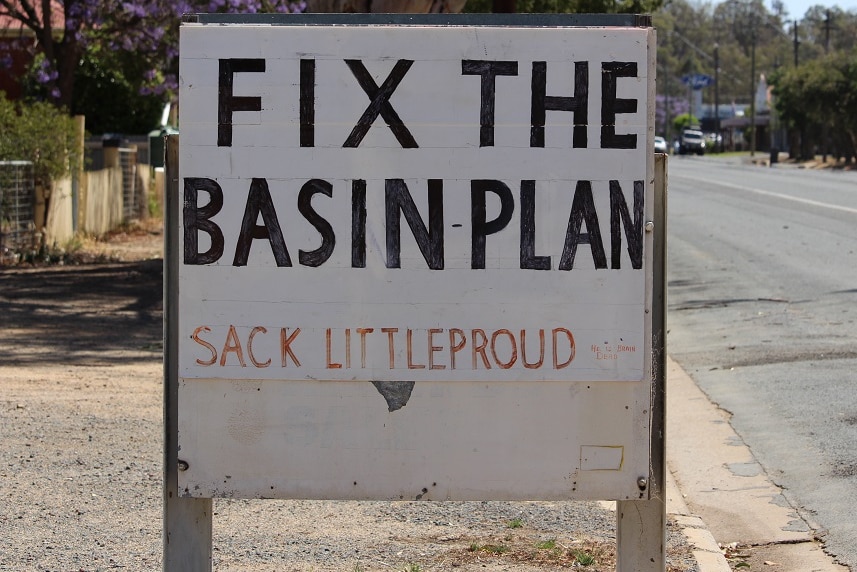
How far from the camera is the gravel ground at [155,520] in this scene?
478cm

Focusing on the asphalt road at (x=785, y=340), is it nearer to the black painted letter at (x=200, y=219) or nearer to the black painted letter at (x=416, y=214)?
the black painted letter at (x=416, y=214)

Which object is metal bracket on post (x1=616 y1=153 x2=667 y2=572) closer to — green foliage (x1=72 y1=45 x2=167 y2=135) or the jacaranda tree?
the jacaranda tree

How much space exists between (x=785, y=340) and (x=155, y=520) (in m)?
6.92

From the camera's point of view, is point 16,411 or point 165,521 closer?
point 165,521

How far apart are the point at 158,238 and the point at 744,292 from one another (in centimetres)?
1368

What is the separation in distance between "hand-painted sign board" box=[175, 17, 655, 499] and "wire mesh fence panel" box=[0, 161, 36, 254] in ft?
49.1

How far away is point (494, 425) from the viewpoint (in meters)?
3.21

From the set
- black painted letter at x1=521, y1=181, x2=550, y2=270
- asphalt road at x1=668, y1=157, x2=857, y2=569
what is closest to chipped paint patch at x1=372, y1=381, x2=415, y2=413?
black painted letter at x1=521, y1=181, x2=550, y2=270

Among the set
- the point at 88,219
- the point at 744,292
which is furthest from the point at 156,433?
the point at 88,219

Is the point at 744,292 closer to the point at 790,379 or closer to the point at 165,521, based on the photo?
the point at 790,379

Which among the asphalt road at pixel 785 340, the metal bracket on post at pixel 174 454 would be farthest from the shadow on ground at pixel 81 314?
the metal bracket on post at pixel 174 454

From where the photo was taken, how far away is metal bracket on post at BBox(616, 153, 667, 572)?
3.24m

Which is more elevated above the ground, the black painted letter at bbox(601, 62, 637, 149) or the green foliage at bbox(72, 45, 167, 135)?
the green foliage at bbox(72, 45, 167, 135)

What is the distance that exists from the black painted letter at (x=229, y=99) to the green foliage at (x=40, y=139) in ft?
50.4
